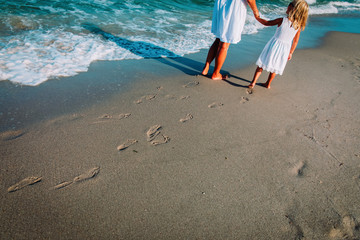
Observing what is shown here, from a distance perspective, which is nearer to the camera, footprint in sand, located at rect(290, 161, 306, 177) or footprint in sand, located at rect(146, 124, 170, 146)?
footprint in sand, located at rect(290, 161, 306, 177)

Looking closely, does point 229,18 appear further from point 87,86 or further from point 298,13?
point 87,86

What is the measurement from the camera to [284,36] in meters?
3.10

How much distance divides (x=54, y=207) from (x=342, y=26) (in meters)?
10.6

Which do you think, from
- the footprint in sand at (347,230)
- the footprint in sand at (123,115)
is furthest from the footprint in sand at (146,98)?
the footprint in sand at (347,230)

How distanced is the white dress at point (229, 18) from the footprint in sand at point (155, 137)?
1.81 metres

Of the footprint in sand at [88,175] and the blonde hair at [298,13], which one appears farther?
the blonde hair at [298,13]

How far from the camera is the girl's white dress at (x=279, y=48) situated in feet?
10.00

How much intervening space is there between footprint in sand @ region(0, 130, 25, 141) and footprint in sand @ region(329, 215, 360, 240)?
9.49 feet

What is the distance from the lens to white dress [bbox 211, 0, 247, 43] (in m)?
3.10

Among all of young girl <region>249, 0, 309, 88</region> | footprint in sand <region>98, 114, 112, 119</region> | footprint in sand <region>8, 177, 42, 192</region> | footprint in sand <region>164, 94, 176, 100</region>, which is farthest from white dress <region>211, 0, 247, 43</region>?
footprint in sand <region>8, 177, 42, 192</region>

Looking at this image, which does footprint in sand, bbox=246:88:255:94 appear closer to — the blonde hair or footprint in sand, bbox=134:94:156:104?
the blonde hair

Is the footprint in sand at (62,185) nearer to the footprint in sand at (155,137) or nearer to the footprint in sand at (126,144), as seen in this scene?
the footprint in sand at (126,144)

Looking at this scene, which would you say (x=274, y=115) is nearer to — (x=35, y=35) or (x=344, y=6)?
(x=35, y=35)

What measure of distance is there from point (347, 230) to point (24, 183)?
8.26 feet
